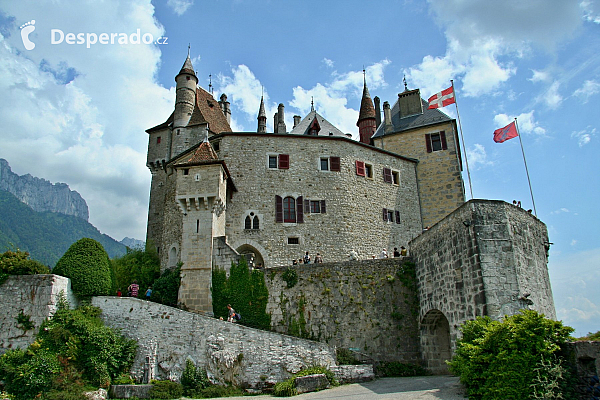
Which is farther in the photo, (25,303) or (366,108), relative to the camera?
(366,108)

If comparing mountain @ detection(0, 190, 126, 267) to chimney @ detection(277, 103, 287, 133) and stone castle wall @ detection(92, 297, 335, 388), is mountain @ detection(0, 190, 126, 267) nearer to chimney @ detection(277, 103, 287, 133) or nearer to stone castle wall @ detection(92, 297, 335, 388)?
chimney @ detection(277, 103, 287, 133)

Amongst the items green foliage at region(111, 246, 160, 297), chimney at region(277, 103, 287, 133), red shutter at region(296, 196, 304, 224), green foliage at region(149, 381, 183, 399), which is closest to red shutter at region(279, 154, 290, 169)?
red shutter at region(296, 196, 304, 224)

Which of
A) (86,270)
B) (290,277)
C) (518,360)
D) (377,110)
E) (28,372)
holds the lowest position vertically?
(28,372)

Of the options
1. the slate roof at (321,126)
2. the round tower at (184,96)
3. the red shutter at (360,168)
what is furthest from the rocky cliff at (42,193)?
the red shutter at (360,168)

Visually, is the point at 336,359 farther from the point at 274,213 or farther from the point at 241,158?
the point at 241,158

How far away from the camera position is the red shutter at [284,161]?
28.3m

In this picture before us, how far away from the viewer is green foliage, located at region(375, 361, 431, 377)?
60.4 ft

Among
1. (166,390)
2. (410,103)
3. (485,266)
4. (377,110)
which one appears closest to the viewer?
(485,266)

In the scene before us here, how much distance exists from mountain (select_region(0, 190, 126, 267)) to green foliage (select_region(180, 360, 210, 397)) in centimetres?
8980

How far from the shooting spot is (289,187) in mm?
27906

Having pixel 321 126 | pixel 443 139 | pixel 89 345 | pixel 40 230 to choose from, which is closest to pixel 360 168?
pixel 321 126

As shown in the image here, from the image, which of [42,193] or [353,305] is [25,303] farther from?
[42,193]

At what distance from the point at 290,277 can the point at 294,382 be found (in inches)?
221

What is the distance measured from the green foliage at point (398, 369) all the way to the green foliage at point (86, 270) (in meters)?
13.6
